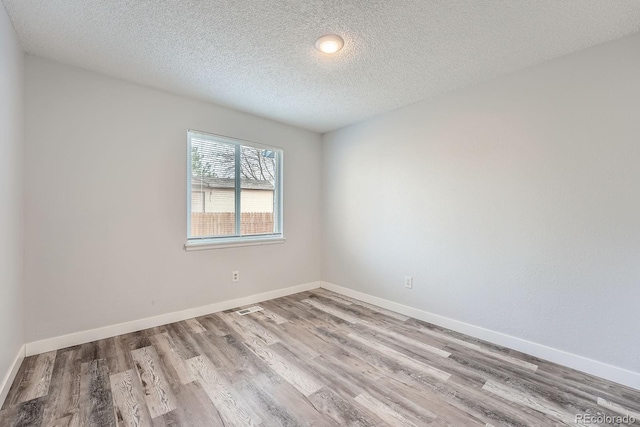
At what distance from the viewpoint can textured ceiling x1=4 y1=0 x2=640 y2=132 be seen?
1.67 metres

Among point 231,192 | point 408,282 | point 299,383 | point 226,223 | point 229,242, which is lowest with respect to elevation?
point 299,383

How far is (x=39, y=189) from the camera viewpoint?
2205 millimetres

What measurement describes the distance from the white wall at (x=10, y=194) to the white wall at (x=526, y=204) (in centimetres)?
315

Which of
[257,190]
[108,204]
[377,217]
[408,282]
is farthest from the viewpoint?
[257,190]

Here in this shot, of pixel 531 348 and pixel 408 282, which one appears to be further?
pixel 408 282

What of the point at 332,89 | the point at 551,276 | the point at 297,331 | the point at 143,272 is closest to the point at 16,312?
the point at 143,272

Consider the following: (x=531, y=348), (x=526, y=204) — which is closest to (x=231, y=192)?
(x=526, y=204)

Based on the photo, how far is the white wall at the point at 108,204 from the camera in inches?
87.4

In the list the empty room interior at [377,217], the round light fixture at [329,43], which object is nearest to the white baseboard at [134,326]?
the empty room interior at [377,217]

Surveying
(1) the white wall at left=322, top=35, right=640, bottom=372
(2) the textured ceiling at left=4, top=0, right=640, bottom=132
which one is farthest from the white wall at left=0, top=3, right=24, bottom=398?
(1) the white wall at left=322, top=35, right=640, bottom=372

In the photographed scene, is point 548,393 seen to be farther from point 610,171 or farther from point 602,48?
point 602,48

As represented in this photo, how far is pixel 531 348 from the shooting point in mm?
2268

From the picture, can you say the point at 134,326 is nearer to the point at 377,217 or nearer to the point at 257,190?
the point at 257,190

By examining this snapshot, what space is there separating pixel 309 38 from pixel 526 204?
215 centimetres
